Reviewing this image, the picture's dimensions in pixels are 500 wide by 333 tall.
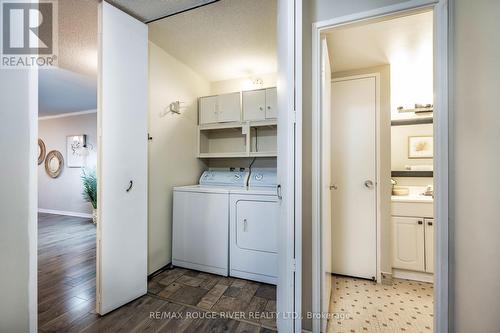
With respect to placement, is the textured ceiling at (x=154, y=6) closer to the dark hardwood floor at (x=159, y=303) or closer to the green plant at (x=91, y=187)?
the dark hardwood floor at (x=159, y=303)

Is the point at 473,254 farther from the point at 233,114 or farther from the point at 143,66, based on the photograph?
the point at 143,66

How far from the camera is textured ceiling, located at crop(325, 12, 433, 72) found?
1.66m

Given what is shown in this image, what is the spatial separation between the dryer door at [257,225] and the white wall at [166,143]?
0.86 m

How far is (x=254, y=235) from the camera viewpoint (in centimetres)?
209

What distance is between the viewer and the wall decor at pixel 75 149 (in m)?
4.87

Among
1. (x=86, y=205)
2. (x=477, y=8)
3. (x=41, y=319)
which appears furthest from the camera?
(x=86, y=205)

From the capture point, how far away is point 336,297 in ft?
6.20

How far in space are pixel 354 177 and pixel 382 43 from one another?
4.12 feet

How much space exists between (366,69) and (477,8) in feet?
3.92

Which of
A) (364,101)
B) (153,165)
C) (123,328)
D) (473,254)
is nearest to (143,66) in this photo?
(153,165)

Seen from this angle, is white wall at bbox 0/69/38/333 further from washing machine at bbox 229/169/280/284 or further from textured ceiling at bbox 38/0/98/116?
washing machine at bbox 229/169/280/284

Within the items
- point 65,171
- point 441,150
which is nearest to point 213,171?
point 441,150

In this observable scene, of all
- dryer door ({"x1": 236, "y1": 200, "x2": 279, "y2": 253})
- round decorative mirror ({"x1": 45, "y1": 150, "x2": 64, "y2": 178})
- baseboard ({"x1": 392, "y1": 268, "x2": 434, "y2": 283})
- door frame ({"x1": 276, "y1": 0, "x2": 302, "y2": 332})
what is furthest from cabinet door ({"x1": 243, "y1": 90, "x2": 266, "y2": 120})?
A: round decorative mirror ({"x1": 45, "y1": 150, "x2": 64, "y2": 178})

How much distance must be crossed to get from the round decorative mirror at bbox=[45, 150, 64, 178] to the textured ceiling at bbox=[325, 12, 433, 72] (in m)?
6.22
